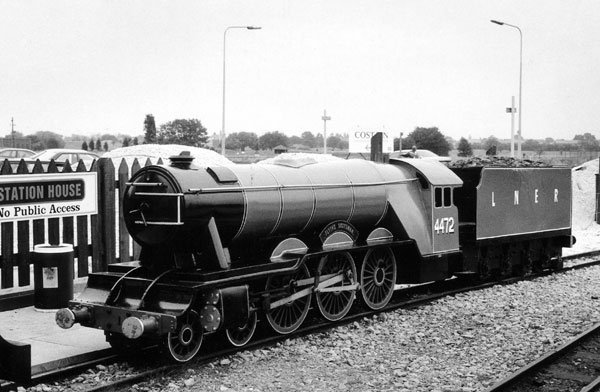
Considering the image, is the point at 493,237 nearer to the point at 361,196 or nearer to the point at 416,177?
the point at 416,177

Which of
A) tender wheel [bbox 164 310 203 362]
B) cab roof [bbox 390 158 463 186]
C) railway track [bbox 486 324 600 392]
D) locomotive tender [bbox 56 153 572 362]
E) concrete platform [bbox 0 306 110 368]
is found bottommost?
railway track [bbox 486 324 600 392]

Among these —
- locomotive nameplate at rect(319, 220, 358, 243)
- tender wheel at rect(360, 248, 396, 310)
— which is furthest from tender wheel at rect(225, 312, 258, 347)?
tender wheel at rect(360, 248, 396, 310)

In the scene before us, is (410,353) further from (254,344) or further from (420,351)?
(254,344)

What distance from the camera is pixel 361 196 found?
34.0 ft

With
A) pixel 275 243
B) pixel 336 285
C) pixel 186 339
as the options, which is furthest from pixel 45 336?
pixel 336 285

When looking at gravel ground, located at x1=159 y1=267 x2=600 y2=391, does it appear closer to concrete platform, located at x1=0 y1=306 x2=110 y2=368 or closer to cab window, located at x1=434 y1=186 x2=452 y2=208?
concrete platform, located at x1=0 y1=306 x2=110 y2=368

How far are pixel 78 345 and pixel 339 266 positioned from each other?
372cm

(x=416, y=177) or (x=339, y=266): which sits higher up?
(x=416, y=177)

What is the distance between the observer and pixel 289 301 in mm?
9016

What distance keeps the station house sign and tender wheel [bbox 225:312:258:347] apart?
143 inches

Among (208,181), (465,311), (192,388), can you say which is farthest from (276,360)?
(465,311)

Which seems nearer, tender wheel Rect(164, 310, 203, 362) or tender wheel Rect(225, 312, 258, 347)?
tender wheel Rect(164, 310, 203, 362)

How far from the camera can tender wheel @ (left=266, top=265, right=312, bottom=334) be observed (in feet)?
29.3

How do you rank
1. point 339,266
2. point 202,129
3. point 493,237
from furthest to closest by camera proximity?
A: point 202,129
point 493,237
point 339,266
